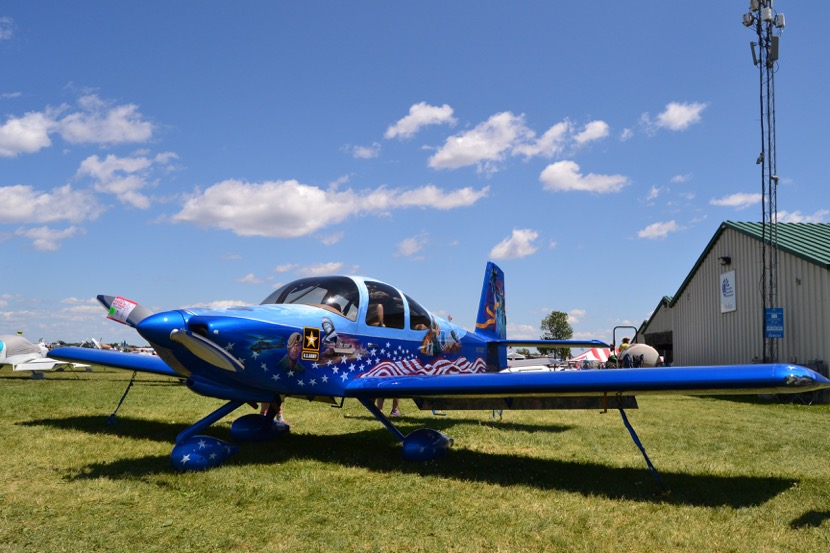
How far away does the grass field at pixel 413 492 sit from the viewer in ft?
14.1

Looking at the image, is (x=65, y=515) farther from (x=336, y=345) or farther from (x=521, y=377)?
(x=521, y=377)

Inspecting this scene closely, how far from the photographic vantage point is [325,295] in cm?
770

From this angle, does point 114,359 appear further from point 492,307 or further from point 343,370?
point 492,307

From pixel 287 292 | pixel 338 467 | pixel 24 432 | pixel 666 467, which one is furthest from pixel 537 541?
pixel 24 432

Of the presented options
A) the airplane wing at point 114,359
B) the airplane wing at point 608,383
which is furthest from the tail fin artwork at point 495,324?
the airplane wing at point 114,359

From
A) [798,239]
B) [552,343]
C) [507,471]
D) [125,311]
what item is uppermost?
[798,239]

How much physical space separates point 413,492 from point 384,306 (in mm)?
3047

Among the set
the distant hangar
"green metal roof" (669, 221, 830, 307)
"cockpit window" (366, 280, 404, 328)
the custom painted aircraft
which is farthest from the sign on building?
"cockpit window" (366, 280, 404, 328)

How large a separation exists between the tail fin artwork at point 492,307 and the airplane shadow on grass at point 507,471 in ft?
13.1

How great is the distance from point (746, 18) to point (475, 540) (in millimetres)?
20479

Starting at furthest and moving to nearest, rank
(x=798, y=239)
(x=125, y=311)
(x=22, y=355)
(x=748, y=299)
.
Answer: (x=22, y=355) → (x=748, y=299) → (x=798, y=239) → (x=125, y=311)

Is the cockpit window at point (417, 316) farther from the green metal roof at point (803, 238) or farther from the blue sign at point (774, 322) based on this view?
the blue sign at point (774, 322)

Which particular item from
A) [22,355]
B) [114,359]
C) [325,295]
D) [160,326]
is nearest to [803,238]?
[325,295]

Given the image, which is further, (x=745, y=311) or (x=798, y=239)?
(x=745, y=311)
